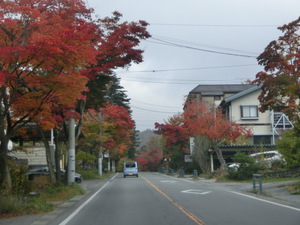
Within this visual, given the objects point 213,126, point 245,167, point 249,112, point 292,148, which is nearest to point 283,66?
point 292,148

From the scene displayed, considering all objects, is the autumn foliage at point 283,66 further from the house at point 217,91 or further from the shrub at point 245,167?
the house at point 217,91

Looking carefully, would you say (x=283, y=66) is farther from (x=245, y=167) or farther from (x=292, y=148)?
(x=245, y=167)

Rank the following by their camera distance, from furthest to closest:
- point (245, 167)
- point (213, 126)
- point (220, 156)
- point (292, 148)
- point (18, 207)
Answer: point (220, 156)
point (213, 126)
point (245, 167)
point (292, 148)
point (18, 207)

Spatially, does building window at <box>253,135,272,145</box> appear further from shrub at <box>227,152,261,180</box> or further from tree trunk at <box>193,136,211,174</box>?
shrub at <box>227,152,261,180</box>

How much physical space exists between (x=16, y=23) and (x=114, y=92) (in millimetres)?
50857

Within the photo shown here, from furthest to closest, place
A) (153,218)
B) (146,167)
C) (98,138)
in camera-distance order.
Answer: (146,167), (98,138), (153,218)

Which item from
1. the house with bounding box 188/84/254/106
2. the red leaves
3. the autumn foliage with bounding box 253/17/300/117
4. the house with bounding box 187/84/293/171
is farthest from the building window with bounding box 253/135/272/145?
the autumn foliage with bounding box 253/17/300/117

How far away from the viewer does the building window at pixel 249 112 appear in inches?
1891

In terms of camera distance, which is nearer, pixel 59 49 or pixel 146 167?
pixel 59 49

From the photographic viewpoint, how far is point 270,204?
47.9 feet

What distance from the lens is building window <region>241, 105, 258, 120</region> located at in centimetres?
4803

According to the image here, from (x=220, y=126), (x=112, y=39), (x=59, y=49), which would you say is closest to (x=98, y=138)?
(x=220, y=126)

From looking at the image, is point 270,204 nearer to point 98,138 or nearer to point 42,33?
point 42,33

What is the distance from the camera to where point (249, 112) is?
4834cm
